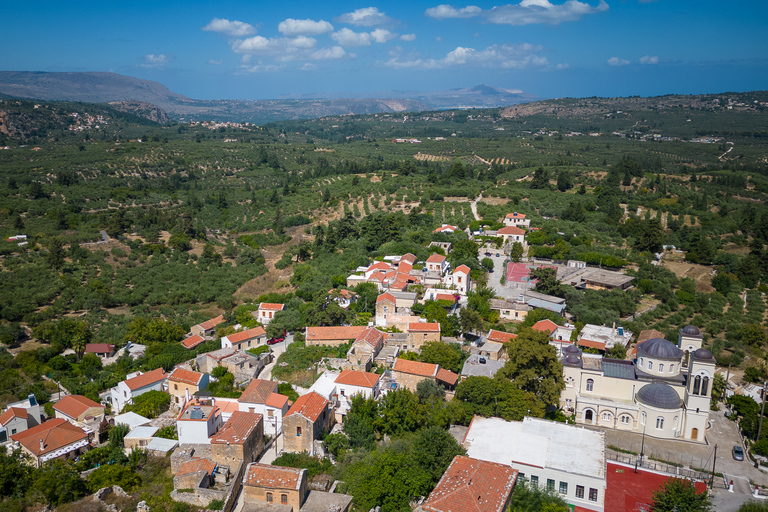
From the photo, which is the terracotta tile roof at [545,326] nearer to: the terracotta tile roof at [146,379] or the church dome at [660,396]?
the church dome at [660,396]

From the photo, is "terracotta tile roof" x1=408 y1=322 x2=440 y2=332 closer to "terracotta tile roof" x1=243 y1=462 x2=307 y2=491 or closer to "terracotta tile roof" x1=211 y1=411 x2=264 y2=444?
"terracotta tile roof" x1=211 y1=411 x2=264 y2=444

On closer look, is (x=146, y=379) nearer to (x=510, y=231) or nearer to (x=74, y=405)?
(x=74, y=405)

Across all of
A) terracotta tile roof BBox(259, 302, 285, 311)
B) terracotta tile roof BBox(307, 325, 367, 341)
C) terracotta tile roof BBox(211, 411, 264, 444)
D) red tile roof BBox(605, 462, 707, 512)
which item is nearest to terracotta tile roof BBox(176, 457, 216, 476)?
terracotta tile roof BBox(211, 411, 264, 444)

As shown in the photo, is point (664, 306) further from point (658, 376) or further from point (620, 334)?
point (658, 376)

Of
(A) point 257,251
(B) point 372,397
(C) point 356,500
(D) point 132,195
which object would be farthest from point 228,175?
(C) point 356,500

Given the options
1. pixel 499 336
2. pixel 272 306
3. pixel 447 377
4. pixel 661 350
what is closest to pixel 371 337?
pixel 447 377

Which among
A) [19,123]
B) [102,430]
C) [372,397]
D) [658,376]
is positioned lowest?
[102,430]

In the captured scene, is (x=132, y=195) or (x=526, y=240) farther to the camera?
(x=132, y=195)
